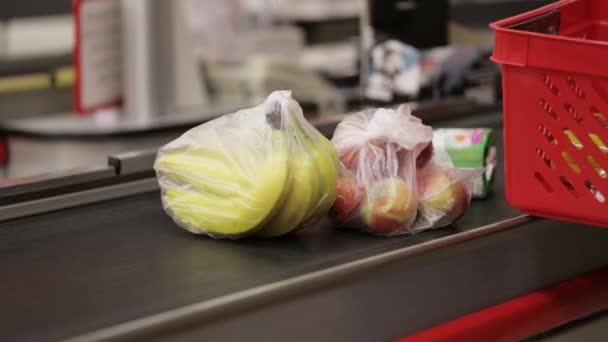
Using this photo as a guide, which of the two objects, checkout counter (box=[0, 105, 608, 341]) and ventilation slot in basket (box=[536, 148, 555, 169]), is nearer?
checkout counter (box=[0, 105, 608, 341])

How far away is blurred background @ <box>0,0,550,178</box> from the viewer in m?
3.44

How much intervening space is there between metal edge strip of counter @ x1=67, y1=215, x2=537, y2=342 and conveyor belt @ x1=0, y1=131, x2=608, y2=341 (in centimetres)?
2

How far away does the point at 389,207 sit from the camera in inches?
59.4

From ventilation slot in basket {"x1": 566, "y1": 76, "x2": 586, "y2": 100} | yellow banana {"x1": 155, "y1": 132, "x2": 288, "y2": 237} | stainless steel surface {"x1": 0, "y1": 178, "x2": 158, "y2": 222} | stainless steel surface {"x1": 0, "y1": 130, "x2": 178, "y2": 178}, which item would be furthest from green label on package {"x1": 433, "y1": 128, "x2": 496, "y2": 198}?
stainless steel surface {"x1": 0, "y1": 130, "x2": 178, "y2": 178}

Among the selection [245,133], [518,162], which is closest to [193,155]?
[245,133]

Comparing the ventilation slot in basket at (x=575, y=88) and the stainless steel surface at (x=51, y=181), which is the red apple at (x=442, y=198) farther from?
the stainless steel surface at (x=51, y=181)

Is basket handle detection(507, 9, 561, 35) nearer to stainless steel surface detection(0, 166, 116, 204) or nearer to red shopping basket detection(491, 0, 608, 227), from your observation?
red shopping basket detection(491, 0, 608, 227)

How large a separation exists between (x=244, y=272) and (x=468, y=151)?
56cm

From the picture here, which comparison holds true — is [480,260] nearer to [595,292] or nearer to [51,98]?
[595,292]

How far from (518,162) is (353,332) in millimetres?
390

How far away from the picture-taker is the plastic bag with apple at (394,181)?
152cm

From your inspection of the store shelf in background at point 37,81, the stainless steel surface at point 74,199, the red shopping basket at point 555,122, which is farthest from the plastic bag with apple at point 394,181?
the store shelf in background at point 37,81

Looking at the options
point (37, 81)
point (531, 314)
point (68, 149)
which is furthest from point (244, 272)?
point (37, 81)

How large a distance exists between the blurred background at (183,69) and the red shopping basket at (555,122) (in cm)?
104
